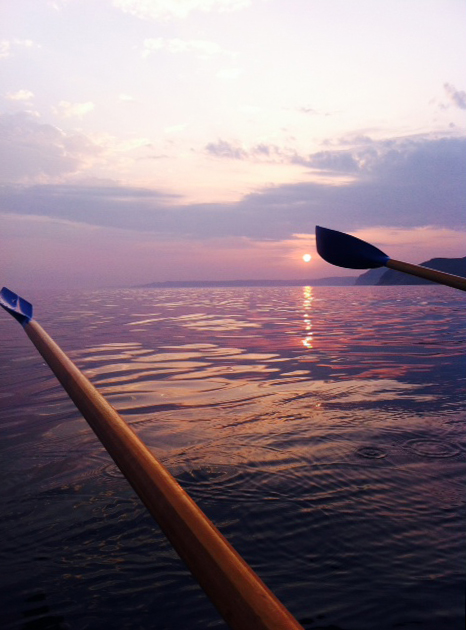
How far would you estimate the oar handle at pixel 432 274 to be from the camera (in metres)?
3.88

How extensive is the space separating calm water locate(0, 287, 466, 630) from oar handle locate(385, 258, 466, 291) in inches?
48.8

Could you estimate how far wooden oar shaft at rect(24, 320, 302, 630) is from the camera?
1102 millimetres

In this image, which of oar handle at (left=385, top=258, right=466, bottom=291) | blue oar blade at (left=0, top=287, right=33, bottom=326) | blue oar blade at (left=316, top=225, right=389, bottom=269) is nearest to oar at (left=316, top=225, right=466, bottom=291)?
blue oar blade at (left=316, top=225, right=389, bottom=269)

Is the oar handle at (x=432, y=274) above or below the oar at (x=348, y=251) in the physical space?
below

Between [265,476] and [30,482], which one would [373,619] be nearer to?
[265,476]

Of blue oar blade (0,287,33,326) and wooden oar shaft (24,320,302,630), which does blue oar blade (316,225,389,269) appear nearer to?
blue oar blade (0,287,33,326)

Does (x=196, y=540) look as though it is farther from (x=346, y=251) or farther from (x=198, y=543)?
(x=346, y=251)

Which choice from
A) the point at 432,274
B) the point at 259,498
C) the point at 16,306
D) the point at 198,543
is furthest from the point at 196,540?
the point at 16,306

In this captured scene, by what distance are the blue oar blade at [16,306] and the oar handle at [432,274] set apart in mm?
3303

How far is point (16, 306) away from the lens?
486cm

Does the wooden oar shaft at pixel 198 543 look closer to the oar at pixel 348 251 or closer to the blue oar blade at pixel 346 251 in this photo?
the oar at pixel 348 251

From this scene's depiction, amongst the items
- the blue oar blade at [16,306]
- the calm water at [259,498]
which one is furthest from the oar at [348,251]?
the blue oar blade at [16,306]

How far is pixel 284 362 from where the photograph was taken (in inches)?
325

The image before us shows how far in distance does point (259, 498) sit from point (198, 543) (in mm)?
1764
